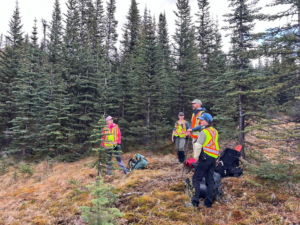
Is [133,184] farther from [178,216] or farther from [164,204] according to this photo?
[178,216]

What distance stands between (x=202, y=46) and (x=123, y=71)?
13393 millimetres

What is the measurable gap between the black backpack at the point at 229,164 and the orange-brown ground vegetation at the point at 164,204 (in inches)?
16.0

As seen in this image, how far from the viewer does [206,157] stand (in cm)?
451

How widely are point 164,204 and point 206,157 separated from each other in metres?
1.82

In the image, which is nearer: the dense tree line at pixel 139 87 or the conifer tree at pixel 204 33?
the dense tree line at pixel 139 87

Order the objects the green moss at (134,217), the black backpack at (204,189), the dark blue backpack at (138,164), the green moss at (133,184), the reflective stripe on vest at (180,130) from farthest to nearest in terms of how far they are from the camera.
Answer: the reflective stripe on vest at (180,130)
the dark blue backpack at (138,164)
the green moss at (133,184)
the black backpack at (204,189)
the green moss at (134,217)

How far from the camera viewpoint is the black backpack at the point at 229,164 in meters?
6.50

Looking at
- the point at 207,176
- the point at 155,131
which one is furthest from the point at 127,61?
the point at 207,176

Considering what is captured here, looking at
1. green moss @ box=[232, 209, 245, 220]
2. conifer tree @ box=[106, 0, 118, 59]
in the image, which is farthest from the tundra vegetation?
conifer tree @ box=[106, 0, 118, 59]

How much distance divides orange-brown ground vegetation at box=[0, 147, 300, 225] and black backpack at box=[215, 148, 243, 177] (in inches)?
16.0

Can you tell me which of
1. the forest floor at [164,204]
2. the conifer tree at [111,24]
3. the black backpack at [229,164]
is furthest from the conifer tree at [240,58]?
the conifer tree at [111,24]

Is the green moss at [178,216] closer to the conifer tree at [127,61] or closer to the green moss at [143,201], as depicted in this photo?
the green moss at [143,201]

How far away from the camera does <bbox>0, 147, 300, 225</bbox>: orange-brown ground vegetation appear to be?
4.15 metres

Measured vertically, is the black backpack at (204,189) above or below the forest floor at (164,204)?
above
